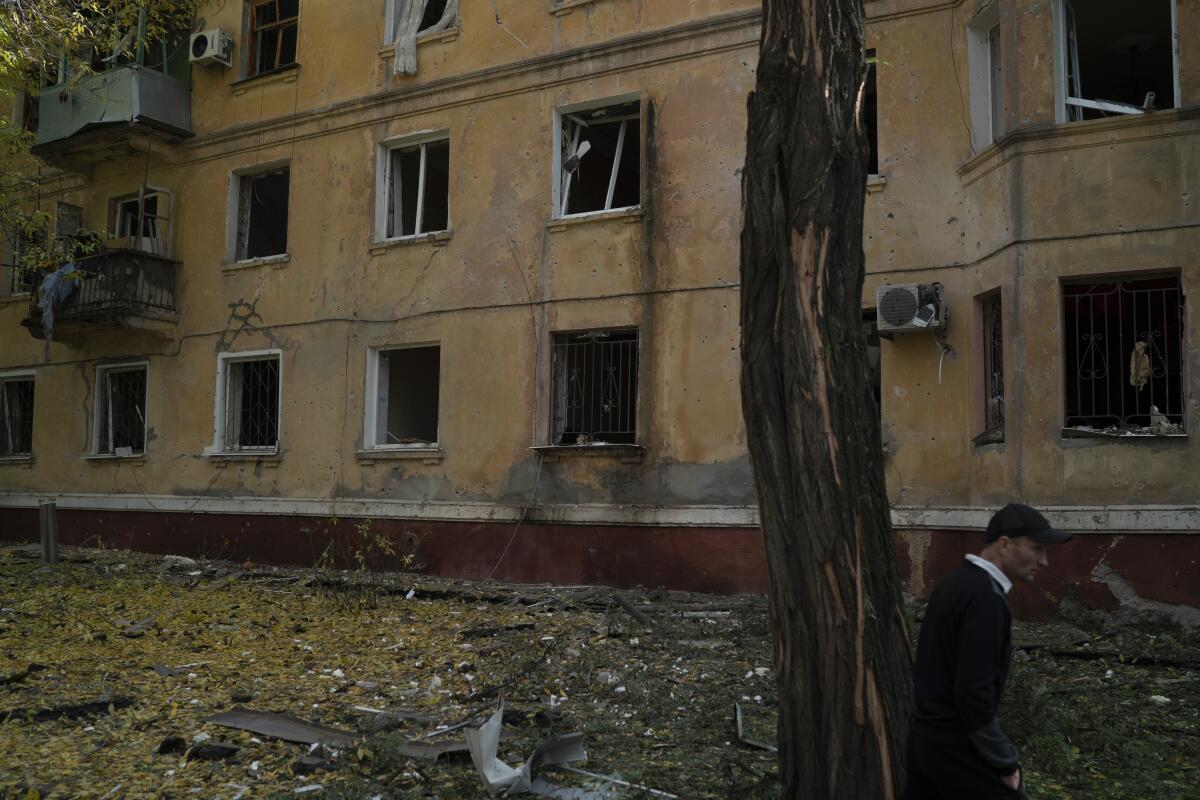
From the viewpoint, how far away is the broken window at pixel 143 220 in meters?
17.8

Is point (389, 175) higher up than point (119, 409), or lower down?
higher up

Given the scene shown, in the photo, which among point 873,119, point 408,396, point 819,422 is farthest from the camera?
point 408,396

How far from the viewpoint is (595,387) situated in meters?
13.9

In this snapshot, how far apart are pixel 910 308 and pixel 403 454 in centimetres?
729

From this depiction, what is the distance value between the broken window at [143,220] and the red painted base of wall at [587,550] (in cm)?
454

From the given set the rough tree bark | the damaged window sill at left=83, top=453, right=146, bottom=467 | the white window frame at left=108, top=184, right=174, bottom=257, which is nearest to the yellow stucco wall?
the damaged window sill at left=83, top=453, right=146, bottom=467

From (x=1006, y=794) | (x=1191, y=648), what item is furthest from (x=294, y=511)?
(x=1006, y=794)

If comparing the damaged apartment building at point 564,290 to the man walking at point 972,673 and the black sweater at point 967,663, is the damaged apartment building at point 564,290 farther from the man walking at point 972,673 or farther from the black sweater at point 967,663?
the black sweater at point 967,663

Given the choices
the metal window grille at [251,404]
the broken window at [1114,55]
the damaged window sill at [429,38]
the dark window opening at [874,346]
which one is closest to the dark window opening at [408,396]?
the metal window grille at [251,404]

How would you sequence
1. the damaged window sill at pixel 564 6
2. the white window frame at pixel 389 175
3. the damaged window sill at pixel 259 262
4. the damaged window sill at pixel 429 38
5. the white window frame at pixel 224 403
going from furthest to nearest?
the damaged window sill at pixel 259 262 < the white window frame at pixel 224 403 < the white window frame at pixel 389 175 < the damaged window sill at pixel 429 38 < the damaged window sill at pixel 564 6

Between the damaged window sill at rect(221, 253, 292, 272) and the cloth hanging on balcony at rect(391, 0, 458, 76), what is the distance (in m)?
3.35

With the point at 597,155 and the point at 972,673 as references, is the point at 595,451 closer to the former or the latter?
the point at 597,155

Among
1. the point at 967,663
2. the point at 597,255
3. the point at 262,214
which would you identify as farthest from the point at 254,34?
the point at 967,663

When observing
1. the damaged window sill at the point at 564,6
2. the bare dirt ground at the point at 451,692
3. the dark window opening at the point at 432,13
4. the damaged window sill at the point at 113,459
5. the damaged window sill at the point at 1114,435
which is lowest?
the bare dirt ground at the point at 451,692
